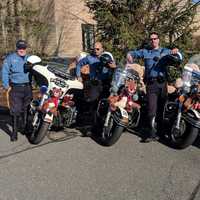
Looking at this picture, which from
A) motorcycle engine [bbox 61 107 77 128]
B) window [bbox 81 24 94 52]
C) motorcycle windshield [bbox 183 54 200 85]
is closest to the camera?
motorcycle windshield [bbox 183 54 200 85]

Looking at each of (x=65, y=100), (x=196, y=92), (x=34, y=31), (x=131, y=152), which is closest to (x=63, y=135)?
(x=65, y=100)

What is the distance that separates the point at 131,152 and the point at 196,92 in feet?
4.23

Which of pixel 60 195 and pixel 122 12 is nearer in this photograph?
pixel 60 195

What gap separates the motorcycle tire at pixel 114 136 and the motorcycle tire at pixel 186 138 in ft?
2.67

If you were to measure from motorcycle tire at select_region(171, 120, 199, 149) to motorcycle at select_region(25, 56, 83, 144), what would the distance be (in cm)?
180

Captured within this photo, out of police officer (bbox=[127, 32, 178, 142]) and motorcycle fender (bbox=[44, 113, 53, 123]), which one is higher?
police officer (bbox=[127, 32, 178, 142])

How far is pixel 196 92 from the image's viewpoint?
5809 mm

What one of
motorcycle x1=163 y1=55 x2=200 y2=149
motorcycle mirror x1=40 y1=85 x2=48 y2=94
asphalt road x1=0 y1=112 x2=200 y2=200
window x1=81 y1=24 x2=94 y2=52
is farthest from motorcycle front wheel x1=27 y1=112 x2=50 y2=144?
window x1=81 y1=24 x2=94 y2=52

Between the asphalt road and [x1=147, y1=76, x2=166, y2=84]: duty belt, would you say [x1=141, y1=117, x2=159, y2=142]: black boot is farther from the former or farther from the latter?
[x1=147, y1=76, x2=166, y2=84]: duty belt

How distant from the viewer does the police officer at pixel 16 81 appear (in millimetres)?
6730

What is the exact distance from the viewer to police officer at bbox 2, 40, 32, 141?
265 inches

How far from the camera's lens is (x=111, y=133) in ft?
20.7

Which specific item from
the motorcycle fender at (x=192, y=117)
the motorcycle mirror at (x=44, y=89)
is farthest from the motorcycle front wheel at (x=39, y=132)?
the motorcycle fender at (x=192, y=117)

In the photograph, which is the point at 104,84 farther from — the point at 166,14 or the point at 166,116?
the point at 166,14
